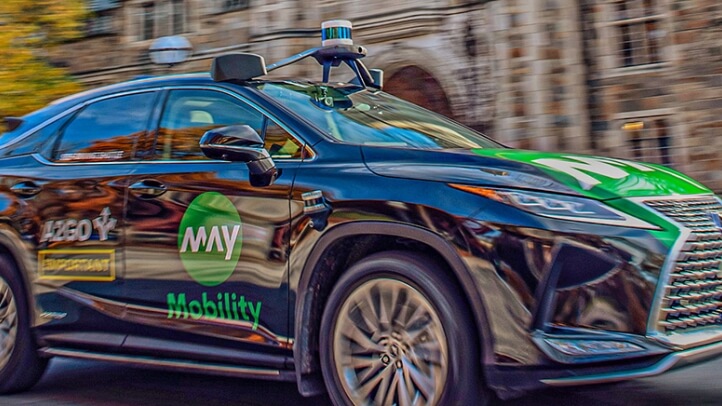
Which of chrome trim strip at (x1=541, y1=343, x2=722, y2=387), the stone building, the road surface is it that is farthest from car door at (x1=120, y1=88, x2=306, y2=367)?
the stone building

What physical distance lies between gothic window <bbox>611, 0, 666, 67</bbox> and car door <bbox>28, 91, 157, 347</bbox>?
13016 millimetres

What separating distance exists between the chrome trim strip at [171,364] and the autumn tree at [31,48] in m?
11.1

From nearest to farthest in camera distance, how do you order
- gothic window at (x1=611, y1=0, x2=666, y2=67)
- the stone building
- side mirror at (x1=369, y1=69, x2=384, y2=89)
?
side mirror at (x1=369, y1=69, x2=384, y2=89)
the stone building
gothic window at (x1=611, y1=0, x2=666, y2=67)

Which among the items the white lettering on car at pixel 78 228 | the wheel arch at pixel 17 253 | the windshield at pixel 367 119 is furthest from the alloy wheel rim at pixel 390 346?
the wheel arch at pixel 17 253

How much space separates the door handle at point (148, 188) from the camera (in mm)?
4852

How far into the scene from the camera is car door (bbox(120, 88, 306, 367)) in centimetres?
439

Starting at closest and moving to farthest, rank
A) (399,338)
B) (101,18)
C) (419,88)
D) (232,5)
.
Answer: (399,338) → (419,88) → (232,5) → (101,18)

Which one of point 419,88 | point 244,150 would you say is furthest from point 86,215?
point 419,88

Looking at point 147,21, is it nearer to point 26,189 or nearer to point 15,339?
point 26,189

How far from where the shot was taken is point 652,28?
16.7 metres

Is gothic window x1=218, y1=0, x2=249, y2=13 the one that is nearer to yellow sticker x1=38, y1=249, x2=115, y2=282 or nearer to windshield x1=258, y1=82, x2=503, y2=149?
windshield x1=258, y1=82, x2=503, y2=149

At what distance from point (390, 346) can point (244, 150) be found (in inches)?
45.4

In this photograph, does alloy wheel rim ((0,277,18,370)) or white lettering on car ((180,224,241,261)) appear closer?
white lettering on car ((180,224,241,261))

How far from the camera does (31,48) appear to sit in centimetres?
1623
